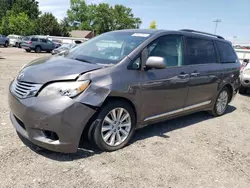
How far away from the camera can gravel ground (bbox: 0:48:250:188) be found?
2.83m

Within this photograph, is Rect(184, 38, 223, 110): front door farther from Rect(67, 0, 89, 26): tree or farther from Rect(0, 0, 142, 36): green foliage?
Rect(67, 0, 89, 26): tree

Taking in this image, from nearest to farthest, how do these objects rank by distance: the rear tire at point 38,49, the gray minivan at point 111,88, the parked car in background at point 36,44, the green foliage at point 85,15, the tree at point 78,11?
the gray minivan at point 111,88 → the parked car in background at point 36,44 → the rear tire at point 38,49 → the green foliage at point 85,15 → the tree at point 78,11

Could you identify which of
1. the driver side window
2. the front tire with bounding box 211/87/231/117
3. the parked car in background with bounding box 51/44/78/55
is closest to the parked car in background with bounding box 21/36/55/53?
the parked car in background with bounding box 51/44/78/55

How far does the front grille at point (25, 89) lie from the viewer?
9.81 feet

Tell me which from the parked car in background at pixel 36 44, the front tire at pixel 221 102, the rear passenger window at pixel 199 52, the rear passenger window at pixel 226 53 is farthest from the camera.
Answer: the parked car in background at pixel 36 44

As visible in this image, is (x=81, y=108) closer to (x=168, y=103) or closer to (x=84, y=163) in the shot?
(x=84, y=163)

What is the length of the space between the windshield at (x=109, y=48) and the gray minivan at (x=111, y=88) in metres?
0.01

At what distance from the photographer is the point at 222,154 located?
12.6 feet

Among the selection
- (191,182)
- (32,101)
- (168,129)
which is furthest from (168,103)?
(32,101)

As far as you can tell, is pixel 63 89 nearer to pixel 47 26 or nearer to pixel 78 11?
pixel 47 26

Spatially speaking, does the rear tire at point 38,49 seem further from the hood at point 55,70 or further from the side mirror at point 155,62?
the side mirror at point 155,62

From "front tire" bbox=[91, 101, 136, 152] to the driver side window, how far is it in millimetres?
972

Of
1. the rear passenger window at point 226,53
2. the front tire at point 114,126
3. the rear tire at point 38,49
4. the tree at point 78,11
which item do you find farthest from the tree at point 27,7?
the front tire at point 114,126

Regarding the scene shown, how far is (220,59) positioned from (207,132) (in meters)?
1.70
